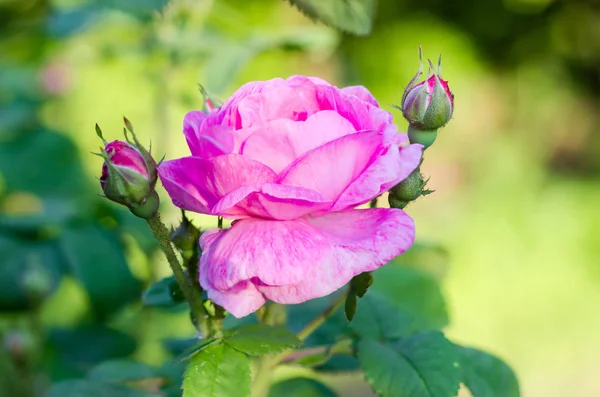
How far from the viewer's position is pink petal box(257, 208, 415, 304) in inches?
19.3

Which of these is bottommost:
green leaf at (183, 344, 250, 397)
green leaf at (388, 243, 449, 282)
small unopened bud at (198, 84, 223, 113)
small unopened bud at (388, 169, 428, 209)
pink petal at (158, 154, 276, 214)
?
green leaf at (388, 243, 449, 282)

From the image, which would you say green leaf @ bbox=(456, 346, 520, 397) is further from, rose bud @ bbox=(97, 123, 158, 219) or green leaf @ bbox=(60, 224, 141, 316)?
green leaf @ bbox=(60, 224, 141, 316)

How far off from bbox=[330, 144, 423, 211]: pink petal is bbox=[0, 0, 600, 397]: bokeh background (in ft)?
1.47

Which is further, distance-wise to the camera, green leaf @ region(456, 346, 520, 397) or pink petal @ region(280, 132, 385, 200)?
green leaf @ region(456, 346, 520, 397)

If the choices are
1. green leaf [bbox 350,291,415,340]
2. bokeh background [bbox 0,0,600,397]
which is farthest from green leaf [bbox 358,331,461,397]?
bokeh background [bbox 0,0,600,397]

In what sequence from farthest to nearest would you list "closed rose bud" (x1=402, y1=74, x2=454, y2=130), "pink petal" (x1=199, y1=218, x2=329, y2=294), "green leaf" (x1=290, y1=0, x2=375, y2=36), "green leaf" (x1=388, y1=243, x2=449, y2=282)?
1. "green leaf" (x1=388, y1=243, x2=449, y2=282)
2. "green leaf" (x1=290, y1=0, x2=375, y2=36)
3. "closed rose bud" (x1=402, y1=74, x2=454, y2=130)
4. "pink petal" (x1=199, y1=218, x2=329, y2=294)

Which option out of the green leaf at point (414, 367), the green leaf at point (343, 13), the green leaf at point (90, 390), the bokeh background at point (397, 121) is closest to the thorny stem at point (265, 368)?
the green leaf at point (414, 367)

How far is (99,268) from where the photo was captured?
110cm

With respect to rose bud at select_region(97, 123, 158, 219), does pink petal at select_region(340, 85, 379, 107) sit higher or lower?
higher

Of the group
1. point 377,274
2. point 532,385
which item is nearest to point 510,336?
point 532,385

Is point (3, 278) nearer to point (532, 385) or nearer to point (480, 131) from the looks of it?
point (532, 385)

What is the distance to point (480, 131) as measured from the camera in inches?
183

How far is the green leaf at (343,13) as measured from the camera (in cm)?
71

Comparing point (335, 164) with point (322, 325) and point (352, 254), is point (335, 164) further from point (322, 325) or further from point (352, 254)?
point (322, 325)
